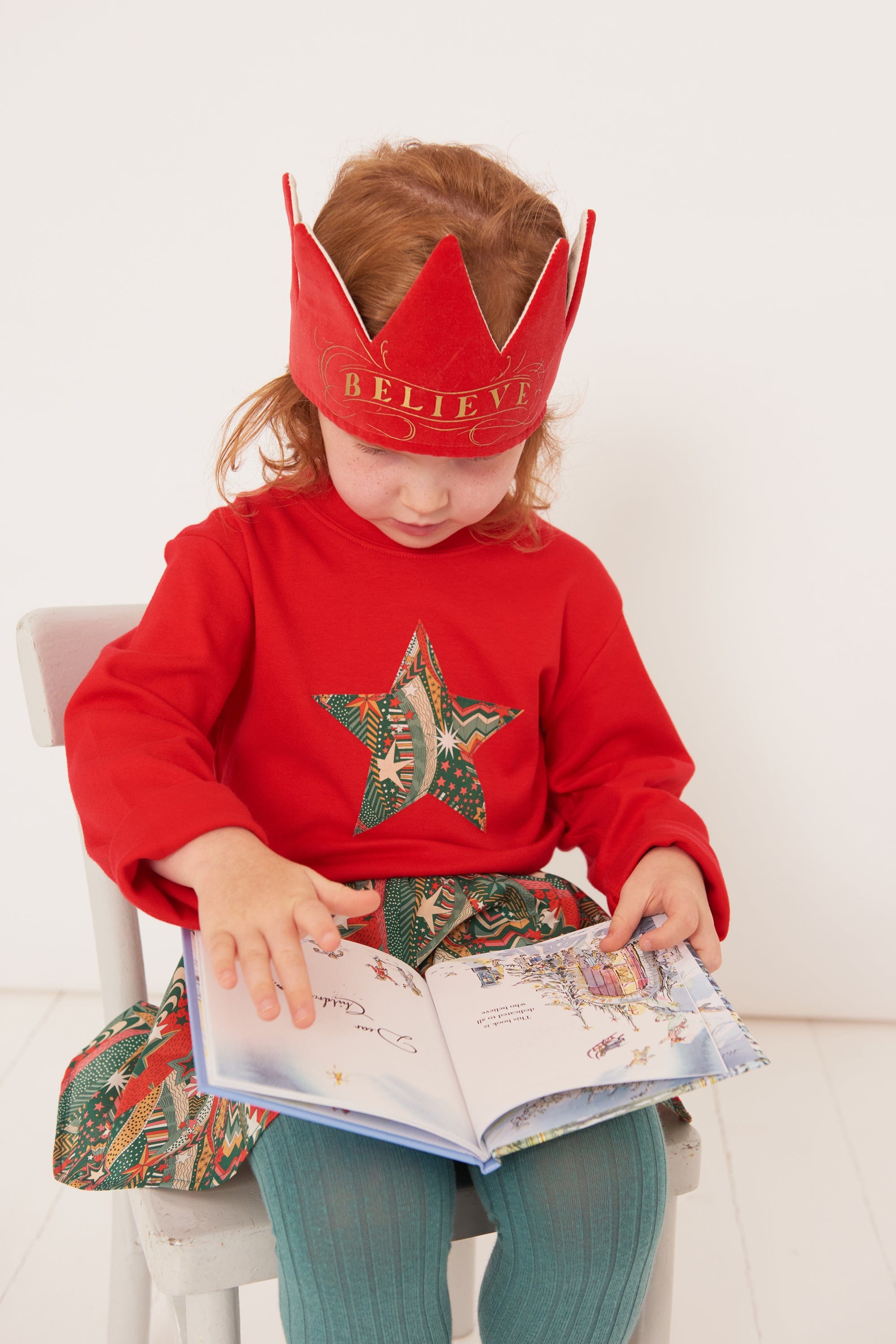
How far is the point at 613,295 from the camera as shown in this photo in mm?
1231

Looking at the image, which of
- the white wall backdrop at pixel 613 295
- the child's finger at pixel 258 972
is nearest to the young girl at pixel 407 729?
the child's finger at pixel 258 972

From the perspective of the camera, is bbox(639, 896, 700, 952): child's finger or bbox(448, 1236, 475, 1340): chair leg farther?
bbox(448, 1236, 475, 1340): chair leg

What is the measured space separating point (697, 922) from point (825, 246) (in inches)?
33.3

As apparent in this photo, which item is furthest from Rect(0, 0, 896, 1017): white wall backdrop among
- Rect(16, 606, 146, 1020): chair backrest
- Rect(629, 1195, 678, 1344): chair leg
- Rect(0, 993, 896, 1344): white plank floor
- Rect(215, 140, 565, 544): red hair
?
Rect(629, 1195, 678, 1344): chair leg

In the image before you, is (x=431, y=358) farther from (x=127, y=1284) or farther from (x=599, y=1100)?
(x=127, y=1284)

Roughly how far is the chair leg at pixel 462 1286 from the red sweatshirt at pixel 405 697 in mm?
351

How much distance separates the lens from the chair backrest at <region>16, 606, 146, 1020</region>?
0.77 meters

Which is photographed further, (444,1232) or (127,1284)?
(127,1284)

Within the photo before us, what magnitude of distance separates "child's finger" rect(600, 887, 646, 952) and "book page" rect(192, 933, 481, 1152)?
124 millimetres

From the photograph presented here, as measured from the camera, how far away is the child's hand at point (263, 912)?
54 cm

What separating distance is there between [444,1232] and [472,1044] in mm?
97

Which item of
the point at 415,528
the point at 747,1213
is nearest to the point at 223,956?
the point at 415,528

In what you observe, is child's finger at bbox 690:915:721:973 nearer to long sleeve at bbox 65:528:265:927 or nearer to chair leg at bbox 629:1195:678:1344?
chair leg at bbox 629:1195:678:1344

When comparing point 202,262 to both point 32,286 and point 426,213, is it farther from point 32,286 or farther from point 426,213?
point 426,213
